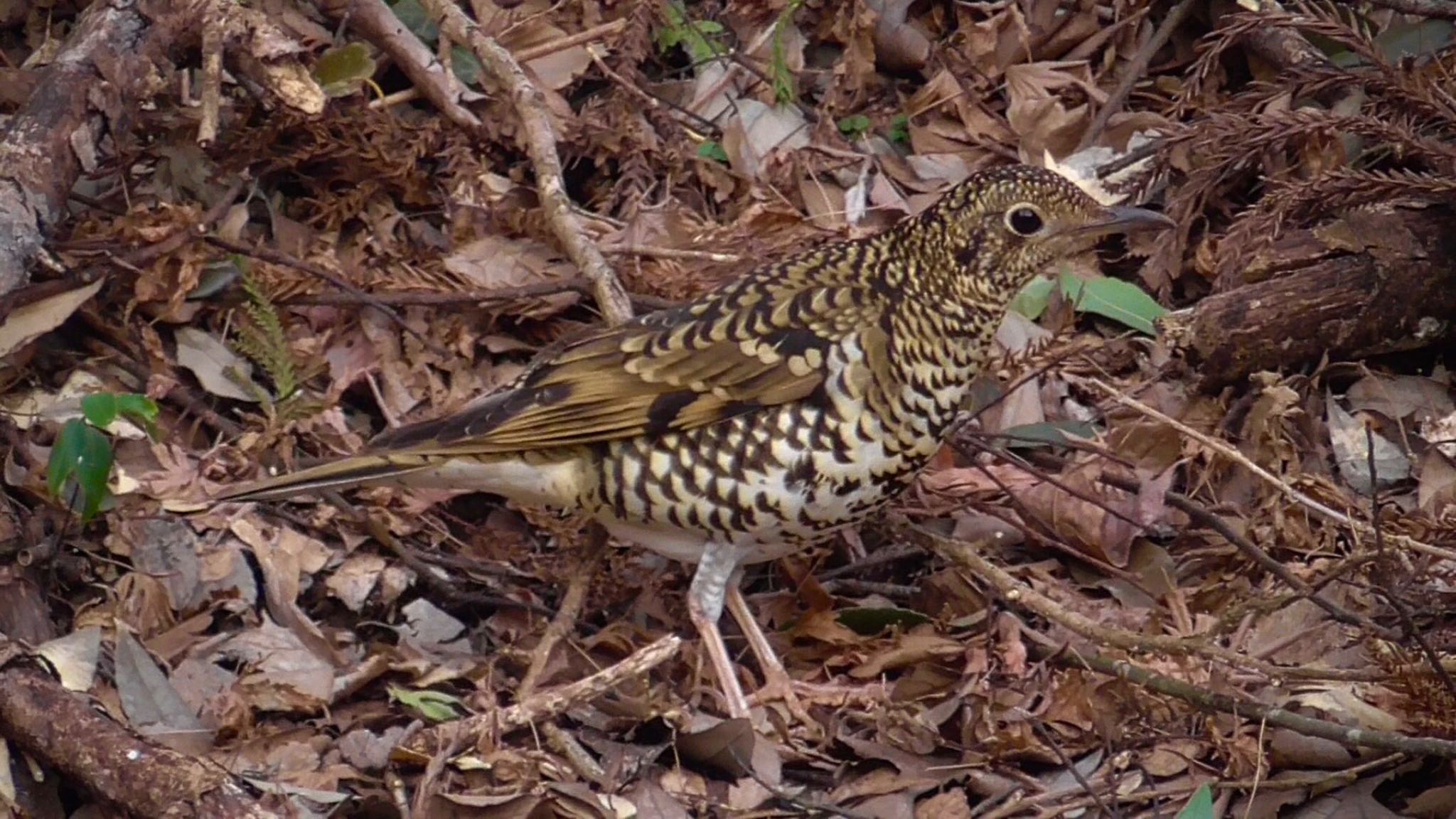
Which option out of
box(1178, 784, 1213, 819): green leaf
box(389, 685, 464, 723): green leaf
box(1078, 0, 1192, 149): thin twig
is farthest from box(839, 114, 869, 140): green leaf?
box(1178, 784, 1213, 819): green leaf

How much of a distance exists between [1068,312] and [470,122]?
189cm

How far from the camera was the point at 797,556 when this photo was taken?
16.8 feet

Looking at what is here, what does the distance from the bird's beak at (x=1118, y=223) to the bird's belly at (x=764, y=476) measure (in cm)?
64

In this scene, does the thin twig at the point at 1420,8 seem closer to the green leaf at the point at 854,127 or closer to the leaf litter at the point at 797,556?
the leaf litter at the point at 797,556

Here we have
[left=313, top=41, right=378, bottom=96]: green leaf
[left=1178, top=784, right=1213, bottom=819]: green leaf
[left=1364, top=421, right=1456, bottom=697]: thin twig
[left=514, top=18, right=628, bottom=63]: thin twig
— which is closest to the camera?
[left=1364, top=421, right=1456, bottom=697]: thin twig

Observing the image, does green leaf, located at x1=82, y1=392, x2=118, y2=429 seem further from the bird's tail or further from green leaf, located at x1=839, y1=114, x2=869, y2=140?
green leaf, located at x1=839, y1=114, x2=869, y2=140

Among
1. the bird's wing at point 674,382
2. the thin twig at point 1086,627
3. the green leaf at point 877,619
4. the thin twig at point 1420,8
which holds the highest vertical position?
the thin twig at point 1420,8

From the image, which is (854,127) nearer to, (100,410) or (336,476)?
(336,476)

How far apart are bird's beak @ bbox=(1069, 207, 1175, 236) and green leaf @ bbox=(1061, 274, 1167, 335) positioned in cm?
81

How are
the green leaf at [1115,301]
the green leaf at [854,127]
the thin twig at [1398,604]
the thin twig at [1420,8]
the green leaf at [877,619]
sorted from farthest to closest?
the green leaf at [854,127] < the green leaf at [1115,301] < the thin twig at [1420,8] < the green leaf at [877,619] < the thin twig at [1398,604]

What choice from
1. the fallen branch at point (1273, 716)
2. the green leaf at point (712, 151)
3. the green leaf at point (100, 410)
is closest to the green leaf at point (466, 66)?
the green leaf at point (712, 151)

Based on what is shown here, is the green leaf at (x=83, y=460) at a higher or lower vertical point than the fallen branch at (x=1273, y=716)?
higher

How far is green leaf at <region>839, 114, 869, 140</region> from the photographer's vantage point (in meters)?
6.21

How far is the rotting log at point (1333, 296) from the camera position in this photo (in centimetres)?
521
